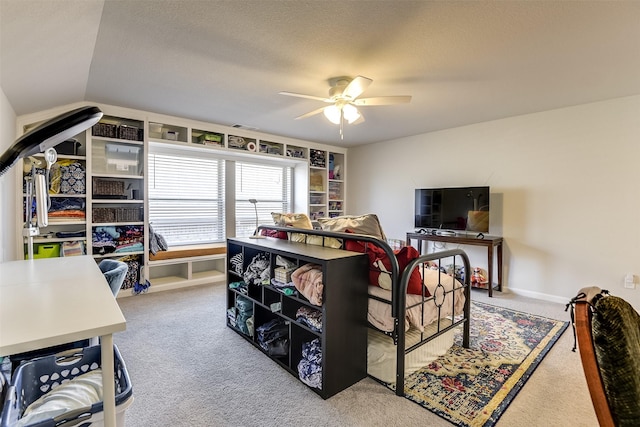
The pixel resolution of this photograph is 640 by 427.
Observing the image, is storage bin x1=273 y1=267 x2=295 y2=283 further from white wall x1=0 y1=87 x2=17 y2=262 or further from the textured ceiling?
white wall x1=0 y1=87 x2=17 y2=262

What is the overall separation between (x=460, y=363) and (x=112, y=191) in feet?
13.7

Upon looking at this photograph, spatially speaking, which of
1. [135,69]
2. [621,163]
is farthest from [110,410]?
[621,163]

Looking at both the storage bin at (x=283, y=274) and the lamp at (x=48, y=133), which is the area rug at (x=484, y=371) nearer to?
the storage bin at (x=283, y=274)

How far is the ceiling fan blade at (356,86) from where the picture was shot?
2312mm

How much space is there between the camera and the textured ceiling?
175cm

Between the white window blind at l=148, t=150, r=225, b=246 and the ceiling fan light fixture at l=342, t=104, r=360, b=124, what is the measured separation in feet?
8.84

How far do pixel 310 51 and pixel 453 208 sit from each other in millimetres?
3068

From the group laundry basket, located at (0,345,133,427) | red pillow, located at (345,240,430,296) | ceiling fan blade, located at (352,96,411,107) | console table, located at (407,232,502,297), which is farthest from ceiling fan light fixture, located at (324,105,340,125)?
laundry basket, located at (0,345,133,427)

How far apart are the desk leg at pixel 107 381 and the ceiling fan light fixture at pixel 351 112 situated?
8.37 feet

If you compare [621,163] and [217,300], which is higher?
[621,163]

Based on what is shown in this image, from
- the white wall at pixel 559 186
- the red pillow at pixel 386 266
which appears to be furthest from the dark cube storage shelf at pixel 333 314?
the white wall at pixel 559 186

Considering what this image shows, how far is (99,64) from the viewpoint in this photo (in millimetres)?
2465

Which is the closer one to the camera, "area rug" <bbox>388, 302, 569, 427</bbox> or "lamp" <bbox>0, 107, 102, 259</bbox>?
"lamp" <bbox>0, 107, 102, 259</bbox>

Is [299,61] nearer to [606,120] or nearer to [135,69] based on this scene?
[135,69]
